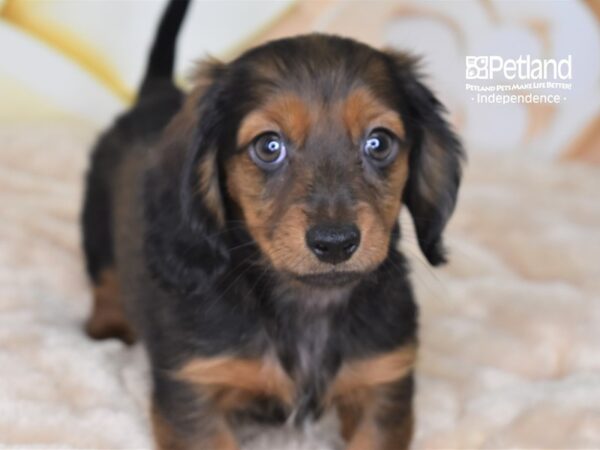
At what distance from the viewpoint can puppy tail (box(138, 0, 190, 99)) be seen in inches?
113

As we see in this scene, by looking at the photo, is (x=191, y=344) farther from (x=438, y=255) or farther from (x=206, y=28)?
(x=206, y=28)

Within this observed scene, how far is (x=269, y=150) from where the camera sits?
6.29ft

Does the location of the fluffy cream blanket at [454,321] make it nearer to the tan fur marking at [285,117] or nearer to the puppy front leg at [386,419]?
the puppy front leg at [386,419]

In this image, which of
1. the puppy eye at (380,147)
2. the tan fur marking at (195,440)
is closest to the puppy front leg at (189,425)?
the tan fur marking at (195,440)

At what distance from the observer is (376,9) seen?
3822mm

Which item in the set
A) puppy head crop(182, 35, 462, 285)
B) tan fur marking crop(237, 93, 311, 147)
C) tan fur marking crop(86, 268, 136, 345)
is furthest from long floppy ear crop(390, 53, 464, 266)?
tan fur marking crop(86, 268, 136, 345)

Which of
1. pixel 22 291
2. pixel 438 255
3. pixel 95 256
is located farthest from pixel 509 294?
pixel 22 291

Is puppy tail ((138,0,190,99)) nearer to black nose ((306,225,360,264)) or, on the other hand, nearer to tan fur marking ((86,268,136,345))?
tan fur marking ((86,268,136,345))

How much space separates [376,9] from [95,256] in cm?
159

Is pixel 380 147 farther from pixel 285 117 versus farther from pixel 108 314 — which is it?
pixel 108 314

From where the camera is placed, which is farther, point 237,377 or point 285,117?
point 237,377

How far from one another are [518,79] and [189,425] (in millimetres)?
2179

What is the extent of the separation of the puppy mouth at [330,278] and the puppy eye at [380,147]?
9.6 inches

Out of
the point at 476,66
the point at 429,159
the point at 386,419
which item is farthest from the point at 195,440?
the point at 476,66
